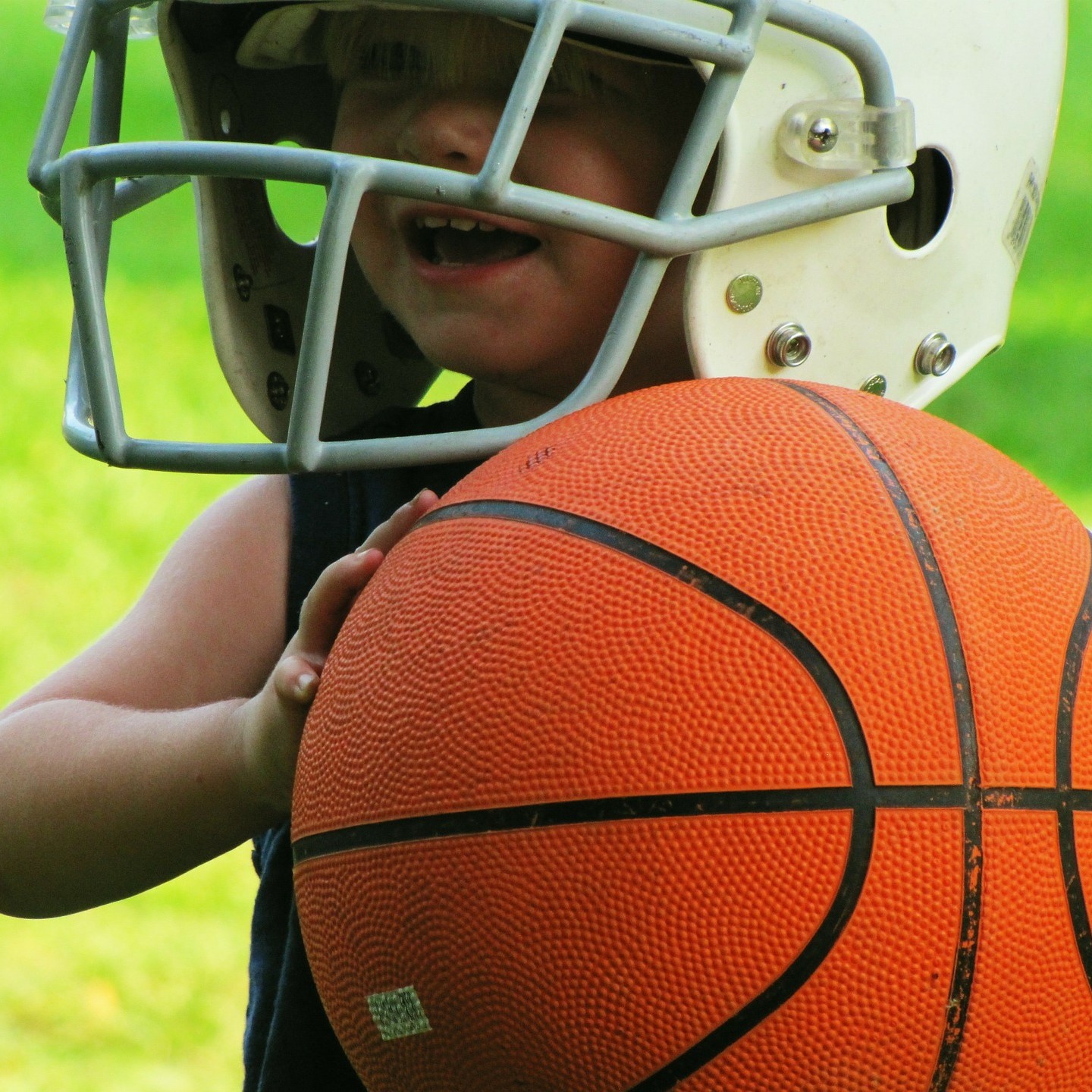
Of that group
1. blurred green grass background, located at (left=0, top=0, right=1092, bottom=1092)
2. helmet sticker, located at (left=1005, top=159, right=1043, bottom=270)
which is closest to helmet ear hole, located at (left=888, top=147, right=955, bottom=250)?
helmet sticker, located at (left=1005, top=159, right=1043, bottom=270)

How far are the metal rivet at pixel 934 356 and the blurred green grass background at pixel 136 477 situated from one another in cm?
184

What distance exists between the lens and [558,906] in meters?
1.15

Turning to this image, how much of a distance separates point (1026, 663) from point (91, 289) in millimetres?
942

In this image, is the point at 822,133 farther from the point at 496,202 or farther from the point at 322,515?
the point at 322,515

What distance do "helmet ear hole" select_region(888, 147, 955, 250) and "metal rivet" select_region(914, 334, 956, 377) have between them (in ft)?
0.33

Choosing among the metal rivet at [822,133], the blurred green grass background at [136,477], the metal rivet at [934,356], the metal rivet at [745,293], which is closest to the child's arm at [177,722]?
the metal rivet at [745,293]

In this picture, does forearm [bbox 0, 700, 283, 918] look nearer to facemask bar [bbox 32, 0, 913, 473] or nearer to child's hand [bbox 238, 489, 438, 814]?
child's hand [bbox 238, 489, 438, 814]

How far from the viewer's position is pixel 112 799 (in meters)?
1.58

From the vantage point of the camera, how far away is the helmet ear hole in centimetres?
176

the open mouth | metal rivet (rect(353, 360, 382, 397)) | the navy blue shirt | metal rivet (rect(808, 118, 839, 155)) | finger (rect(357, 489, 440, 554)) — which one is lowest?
the navy blue shirt

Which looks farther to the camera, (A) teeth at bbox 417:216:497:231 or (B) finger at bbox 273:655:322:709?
(A) teeth at bbox 417:216:497:231

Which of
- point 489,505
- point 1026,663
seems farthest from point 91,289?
point 1026,663

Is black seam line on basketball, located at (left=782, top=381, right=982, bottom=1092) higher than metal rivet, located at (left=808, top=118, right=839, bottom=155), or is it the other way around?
metal rivet, located at (left=808, top=118, right=839, bottom=155)

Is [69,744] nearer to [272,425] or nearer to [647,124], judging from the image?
[272,425]
